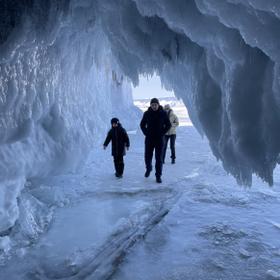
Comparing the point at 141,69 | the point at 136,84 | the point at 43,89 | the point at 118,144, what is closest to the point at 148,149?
the point at 118,144

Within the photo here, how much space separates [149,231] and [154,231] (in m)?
0.06

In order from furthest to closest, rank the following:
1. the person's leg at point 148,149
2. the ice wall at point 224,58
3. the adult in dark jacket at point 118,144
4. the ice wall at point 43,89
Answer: the adult in dark jacket at point 118,144
the person's leg at point 148,149
the ice wall at point 43,89
the ice wall at point 224,58

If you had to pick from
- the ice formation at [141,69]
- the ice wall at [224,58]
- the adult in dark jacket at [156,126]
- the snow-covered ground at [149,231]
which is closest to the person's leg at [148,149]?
the adult in dark jacket at [156,126]

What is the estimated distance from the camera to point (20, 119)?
4.62 meters

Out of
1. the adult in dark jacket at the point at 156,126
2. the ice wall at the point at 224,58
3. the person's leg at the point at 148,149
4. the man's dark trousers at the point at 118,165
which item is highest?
the ice wall at the point at 224,58

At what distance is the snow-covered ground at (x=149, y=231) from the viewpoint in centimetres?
328

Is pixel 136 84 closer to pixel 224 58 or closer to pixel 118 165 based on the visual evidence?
pixel 118 165

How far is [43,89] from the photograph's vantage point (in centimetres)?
515

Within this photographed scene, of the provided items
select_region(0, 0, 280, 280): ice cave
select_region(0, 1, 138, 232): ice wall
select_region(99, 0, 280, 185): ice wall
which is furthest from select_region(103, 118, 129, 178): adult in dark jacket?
select_region(99, 0, 280, 185): ice wall

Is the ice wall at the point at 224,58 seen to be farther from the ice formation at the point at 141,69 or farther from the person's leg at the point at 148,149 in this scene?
the person's leg at the point at 148,149

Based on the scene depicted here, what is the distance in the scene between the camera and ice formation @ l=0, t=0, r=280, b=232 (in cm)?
330

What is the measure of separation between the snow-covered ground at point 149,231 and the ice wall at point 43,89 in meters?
0.53

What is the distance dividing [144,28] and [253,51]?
1539mm

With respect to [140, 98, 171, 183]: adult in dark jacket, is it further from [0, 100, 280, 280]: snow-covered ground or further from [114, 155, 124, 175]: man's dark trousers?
[114, 155, 124, 175]: man's dark trousers
